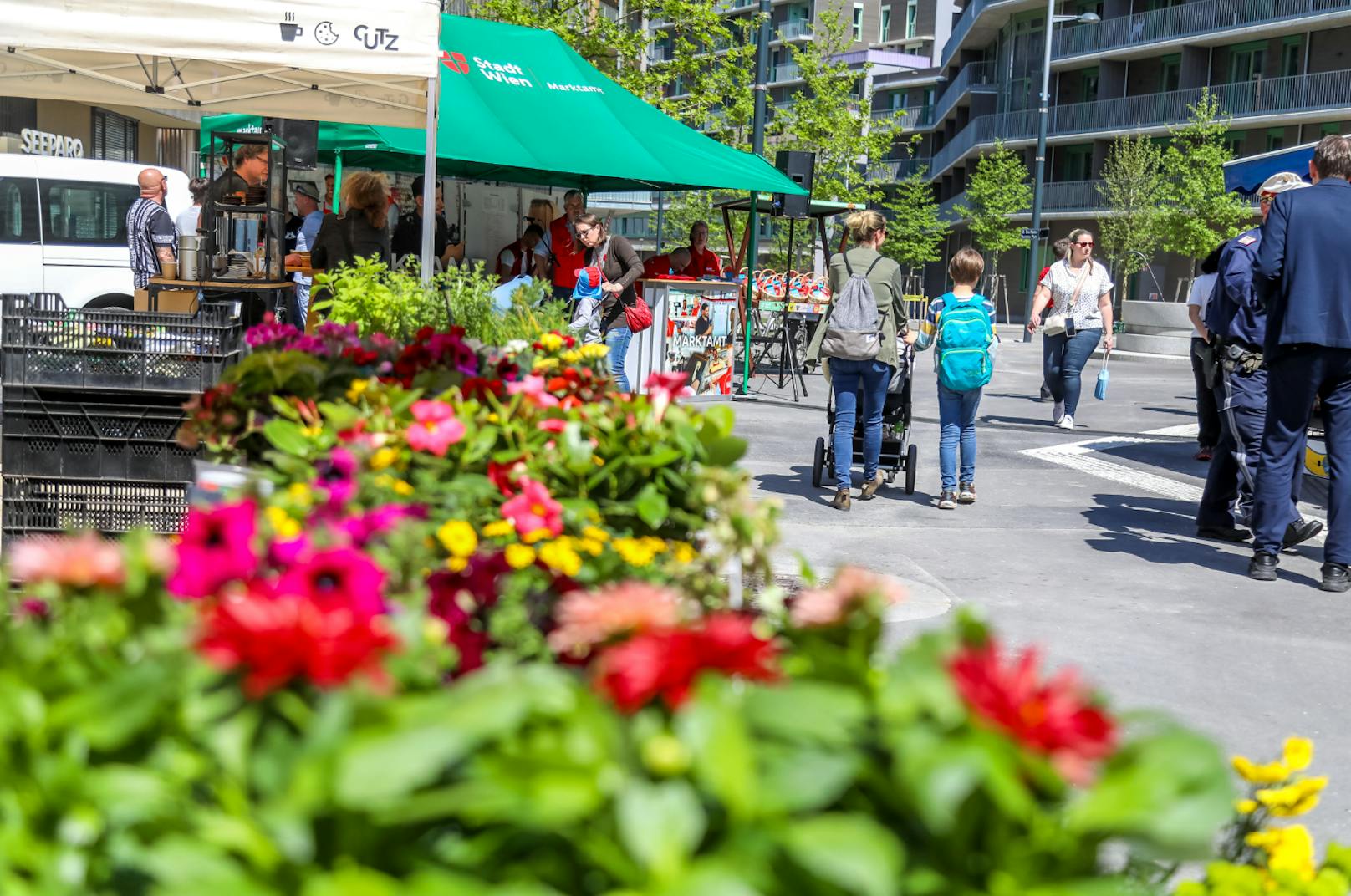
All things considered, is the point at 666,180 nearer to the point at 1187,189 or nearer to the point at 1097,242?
the point at 1187,189

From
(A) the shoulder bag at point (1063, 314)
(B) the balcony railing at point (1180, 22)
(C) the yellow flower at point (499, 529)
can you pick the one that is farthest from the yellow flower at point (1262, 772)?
(B) the balcony railing at point (1180, 22)

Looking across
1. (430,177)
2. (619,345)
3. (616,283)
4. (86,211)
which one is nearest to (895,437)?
(430,177)

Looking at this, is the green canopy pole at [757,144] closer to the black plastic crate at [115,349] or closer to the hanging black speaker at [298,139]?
the hanging black speaker at [298,139]

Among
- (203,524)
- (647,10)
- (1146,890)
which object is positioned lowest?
(1146,890)

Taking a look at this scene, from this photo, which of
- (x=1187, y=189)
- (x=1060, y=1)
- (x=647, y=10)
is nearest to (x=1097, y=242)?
(x=1060, y=1)

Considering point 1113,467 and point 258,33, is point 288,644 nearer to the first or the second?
point 258,33

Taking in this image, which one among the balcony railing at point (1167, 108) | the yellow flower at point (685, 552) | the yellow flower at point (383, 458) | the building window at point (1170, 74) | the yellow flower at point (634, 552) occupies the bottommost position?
the yellow flower at point (685, 552)

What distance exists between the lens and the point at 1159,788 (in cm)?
126

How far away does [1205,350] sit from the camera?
30.0 feet

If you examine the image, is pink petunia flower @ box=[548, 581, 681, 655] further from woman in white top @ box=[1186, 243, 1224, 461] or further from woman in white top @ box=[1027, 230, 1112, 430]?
woman in white top @ box=[1027, 230, 1112, 430]

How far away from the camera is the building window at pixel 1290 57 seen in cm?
5166

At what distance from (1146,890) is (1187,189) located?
153 feet

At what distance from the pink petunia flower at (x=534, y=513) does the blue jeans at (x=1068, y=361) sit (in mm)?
11966

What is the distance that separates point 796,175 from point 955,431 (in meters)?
9.56
